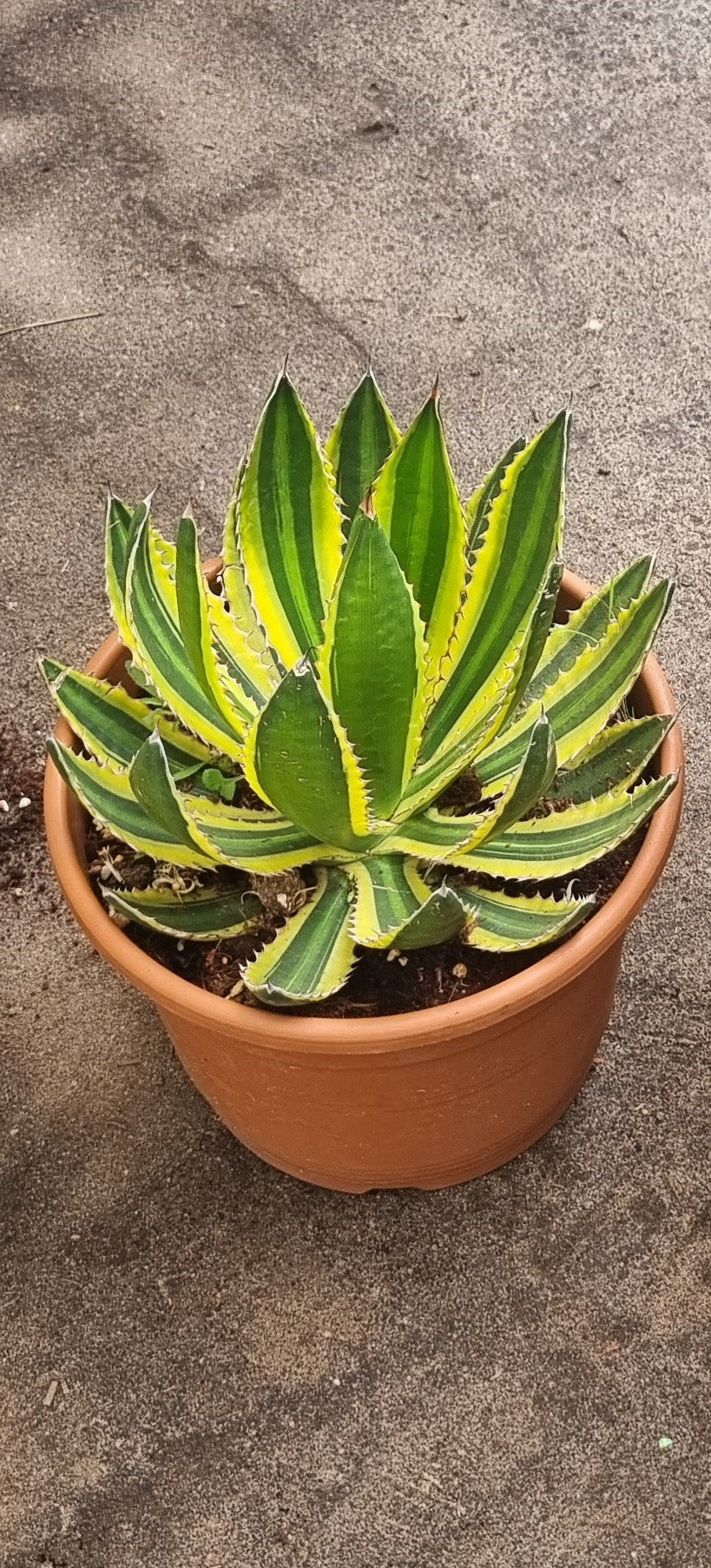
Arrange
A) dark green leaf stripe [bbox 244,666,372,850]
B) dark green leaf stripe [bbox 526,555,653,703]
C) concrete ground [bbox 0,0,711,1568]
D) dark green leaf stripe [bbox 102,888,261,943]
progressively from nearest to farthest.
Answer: dark green leaf stripe [bbox 244,666,372,850], dark green leaf stripe [bbox 102,888,261,943], dark green leaf stripe [bbox 526,555,653,703], concrete ground [bbox 0,0,711,1568]

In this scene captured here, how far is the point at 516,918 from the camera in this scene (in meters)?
1.05

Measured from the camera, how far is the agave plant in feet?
3.18

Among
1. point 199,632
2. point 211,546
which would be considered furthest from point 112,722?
point 211,546

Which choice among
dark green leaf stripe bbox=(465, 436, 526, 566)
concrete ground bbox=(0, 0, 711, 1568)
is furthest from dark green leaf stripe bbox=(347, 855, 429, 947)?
concrete ground bbox=(0, 0, 711, 1568)

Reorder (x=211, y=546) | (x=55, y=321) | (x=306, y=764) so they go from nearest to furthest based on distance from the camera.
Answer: (x=306, y=764), (x=211, y=546), (x=55, y=321)

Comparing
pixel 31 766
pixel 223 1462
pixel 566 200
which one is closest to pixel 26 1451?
pixel 223 1462

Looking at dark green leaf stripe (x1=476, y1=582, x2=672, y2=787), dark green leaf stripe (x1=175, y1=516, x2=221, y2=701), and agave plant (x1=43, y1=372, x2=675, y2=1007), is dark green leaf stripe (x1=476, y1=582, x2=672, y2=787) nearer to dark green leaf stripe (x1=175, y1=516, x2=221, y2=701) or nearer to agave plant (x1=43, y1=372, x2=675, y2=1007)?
agave plant (x1=43, y1=372, x2=675, y2=1007)

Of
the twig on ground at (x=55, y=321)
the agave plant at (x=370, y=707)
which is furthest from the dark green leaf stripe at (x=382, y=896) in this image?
the twig on ground at (x=55, y=321)

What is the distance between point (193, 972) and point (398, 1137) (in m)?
0.26

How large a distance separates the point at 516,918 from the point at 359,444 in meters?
0.42

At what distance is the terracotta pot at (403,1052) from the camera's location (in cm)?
105

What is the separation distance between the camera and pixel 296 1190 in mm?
1453

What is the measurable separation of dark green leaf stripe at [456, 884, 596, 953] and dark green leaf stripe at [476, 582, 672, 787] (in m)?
0.10

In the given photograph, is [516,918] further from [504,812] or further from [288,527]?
[288,527]
